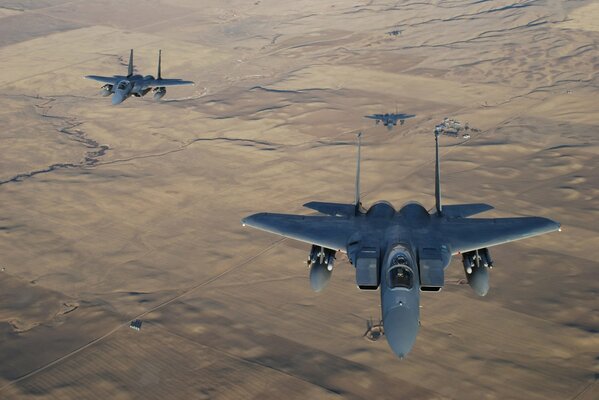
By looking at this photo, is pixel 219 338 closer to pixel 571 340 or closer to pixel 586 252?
pixel 571 340

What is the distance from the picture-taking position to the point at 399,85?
99.6m

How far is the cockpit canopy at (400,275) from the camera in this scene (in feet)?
105

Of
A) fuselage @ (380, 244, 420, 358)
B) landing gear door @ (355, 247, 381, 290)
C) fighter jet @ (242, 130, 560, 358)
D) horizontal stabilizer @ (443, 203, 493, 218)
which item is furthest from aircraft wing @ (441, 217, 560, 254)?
fuselage @ (380, 244, 420, 358)

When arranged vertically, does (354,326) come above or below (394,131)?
below

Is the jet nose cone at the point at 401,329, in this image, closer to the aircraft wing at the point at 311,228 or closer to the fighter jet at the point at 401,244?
the fighter jet at the point at 401,244

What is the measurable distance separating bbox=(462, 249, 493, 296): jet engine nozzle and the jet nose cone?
711cm

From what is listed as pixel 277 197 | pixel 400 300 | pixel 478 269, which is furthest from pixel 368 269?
pixel 277 197

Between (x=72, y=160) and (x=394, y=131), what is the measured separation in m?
35.7

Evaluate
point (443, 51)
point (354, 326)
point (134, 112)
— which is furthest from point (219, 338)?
point (443, 51)

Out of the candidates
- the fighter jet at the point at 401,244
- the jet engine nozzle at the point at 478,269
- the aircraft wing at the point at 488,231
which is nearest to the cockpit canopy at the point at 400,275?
the fighter jet at the point at 401,244

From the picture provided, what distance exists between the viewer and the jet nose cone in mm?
30516

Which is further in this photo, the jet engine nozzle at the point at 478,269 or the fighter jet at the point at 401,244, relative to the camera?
the jet engine nozzle at the point at 478,269

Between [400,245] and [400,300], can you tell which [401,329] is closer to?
[400,300]

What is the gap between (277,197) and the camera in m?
65.1
